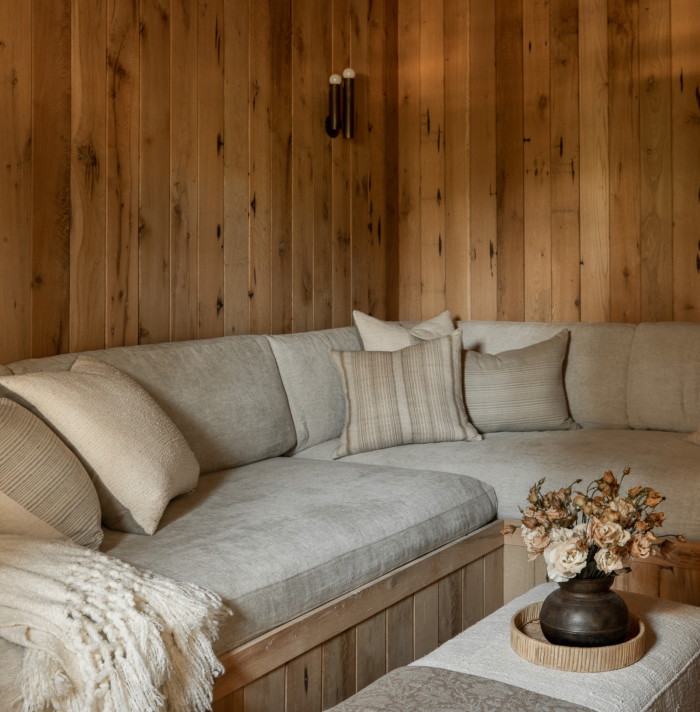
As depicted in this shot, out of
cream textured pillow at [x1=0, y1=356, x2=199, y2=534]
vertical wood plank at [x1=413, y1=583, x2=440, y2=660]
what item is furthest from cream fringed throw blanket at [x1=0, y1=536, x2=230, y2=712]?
vertical wood plank at [x1=413, y1=583, x2=440, y2=660]

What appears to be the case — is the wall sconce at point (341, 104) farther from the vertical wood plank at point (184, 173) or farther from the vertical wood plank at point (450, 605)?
the vertical wood plank at point (450, 605)

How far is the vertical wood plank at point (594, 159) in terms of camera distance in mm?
3357

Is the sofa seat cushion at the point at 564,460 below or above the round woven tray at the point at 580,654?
above

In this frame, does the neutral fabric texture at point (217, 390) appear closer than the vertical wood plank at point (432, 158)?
Yes

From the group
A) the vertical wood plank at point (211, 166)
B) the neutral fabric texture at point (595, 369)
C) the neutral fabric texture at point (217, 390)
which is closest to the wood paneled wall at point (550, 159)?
the neutral fabric texture at point (595, 369)

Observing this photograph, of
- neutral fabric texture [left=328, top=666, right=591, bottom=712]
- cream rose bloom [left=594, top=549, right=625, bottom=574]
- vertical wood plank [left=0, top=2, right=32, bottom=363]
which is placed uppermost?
vertical wood plank [left=0, top=2, right=32, bottom=363]

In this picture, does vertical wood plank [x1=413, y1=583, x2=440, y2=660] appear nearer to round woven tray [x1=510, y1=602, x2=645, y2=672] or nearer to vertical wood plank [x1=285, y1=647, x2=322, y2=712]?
vertical wood plank [x1=285, y1=647, x2=322, y2=712]

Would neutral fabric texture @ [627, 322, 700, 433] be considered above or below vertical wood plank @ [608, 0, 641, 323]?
below

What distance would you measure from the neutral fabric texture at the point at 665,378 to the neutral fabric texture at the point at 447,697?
5.72ft

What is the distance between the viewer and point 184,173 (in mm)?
2717

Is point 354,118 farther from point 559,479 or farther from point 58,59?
point 559,479

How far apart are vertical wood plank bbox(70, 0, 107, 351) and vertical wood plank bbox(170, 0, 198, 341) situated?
0.29 metres

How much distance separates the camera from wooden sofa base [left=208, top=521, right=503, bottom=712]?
1.59m

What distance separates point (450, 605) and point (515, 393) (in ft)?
2.95
